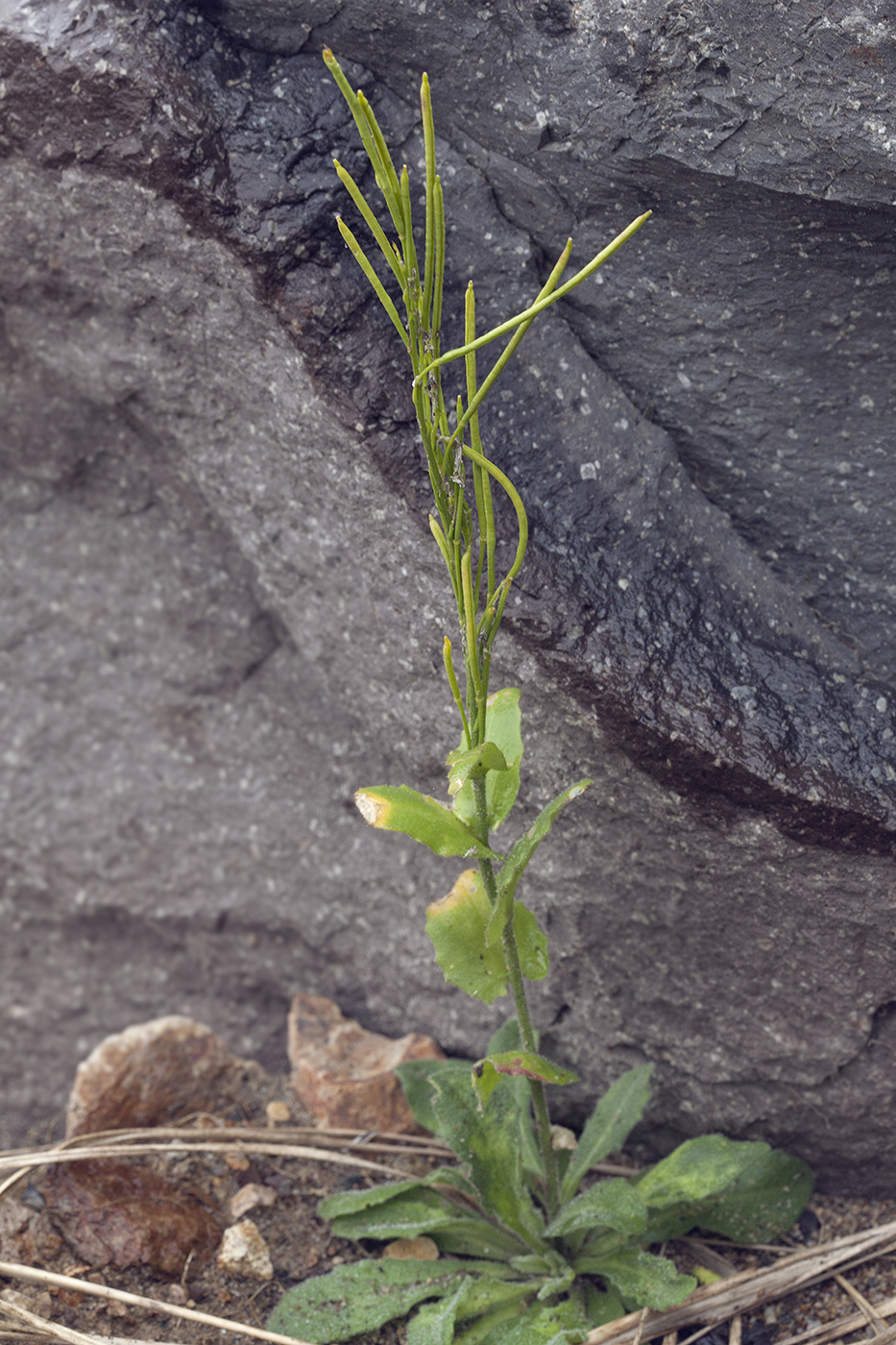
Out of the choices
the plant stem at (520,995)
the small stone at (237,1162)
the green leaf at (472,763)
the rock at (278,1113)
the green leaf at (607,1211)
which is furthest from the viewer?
the rock at (278,1113)

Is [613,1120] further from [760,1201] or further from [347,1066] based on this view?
[347,1066]

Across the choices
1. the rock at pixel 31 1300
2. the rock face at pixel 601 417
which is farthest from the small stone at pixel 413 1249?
the rock at pixel 31 1300

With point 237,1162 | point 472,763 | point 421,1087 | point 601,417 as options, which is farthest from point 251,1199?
point 601,417

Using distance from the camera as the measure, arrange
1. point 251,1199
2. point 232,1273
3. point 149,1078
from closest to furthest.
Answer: point 232,1273
point 251,1199
point 149,1078

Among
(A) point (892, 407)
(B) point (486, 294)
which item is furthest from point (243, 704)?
(A) point (892, 407)

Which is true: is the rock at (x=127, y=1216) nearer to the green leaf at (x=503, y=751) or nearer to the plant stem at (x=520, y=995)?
the plant stem at (x=520, y=995)
